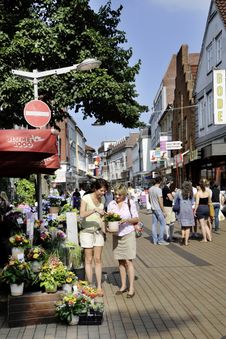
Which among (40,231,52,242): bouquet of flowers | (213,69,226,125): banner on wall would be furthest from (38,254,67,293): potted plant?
(213,69,226,125): banner on wall

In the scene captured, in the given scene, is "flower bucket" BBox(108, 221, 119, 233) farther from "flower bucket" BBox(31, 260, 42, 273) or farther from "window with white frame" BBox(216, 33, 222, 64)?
"window with white frame" BBox(216, 33, 222, 64)

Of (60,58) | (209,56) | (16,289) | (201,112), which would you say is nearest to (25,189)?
(60,58)

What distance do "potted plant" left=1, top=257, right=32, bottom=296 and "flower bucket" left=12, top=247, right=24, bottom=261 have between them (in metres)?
0.04

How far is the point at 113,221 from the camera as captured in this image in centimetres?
744

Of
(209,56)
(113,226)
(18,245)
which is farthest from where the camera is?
(209,56)

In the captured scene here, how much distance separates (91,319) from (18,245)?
4.50 ft

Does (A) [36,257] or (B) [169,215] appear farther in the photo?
(B) [169,215]

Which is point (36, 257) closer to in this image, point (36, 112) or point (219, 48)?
point (36, 112)

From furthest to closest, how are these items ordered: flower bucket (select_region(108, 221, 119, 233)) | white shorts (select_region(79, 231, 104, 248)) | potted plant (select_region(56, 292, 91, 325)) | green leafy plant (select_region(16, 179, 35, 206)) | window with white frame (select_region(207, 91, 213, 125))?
window with white frame (select_region(207, 91, 213, 125)) → green leafy plant (select_region(16, 179, 35, 206)) → white shorts (select_region(79, 231, 104, 248)) → flower bucket (select_region(108, 221, 119, 233)) → potted plant (select_region(56, 292, 91, 325))

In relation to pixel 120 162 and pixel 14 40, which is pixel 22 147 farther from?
pixel 120 162

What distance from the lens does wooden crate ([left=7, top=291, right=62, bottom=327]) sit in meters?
5.95

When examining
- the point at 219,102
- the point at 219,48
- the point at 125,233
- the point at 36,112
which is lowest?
the point at 125,233

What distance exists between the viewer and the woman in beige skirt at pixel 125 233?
7660 millimetres

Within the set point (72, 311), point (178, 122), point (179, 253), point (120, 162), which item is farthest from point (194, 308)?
point (120, 162)
